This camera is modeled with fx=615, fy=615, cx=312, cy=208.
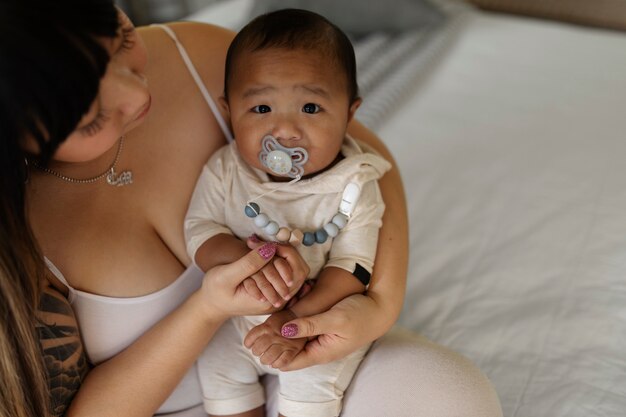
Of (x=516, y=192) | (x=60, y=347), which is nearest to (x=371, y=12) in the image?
(x=516, y=192)

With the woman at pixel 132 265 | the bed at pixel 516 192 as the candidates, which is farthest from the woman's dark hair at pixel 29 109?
the bed at pixel 516 192

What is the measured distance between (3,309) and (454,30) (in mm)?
1830

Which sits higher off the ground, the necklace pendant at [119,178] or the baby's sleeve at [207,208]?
the necklace pendant at [119,178]

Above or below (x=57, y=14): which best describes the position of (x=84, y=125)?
below

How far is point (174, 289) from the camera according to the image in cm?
96

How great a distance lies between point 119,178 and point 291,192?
268 millimetres

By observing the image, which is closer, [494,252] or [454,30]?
[494,252]

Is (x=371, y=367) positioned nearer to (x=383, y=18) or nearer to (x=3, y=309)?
(x=3, y=309)

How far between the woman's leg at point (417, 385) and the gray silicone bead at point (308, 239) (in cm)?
20

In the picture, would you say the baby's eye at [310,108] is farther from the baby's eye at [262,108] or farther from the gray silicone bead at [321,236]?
the gray silicone bead at [321,236]

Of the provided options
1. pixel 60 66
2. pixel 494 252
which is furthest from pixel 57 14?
pixel 494 252

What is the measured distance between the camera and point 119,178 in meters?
0.96

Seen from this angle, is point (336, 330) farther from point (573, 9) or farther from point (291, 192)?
point (573, 9)

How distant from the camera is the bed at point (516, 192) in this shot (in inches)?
44.0
